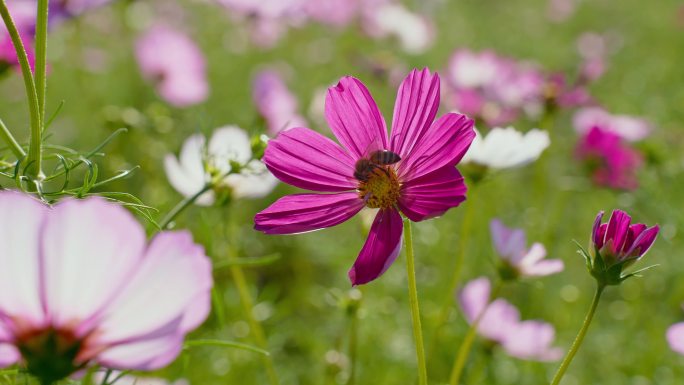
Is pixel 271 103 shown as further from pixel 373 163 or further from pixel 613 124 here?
pixel 373 163

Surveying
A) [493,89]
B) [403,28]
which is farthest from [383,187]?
[403,28]

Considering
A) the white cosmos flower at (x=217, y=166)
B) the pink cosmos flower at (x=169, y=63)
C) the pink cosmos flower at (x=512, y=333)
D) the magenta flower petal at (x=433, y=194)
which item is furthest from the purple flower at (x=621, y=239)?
the pink cosmos flower at (x=169, y=63)

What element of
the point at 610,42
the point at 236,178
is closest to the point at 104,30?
the point at 610,42

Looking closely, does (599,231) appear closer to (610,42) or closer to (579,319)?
(579,319)

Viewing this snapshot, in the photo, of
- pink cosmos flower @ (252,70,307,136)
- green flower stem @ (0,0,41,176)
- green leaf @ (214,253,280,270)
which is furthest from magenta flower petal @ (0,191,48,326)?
pink cosmos flower @ (252,70,307,136)

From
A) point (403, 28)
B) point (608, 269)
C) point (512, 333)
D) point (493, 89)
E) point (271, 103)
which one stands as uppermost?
point (403, 28)

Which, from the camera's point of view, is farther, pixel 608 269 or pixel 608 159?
pixel 608 159

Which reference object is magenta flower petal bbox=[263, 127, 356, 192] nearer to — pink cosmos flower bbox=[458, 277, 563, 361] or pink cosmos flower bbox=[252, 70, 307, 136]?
pink cosmos flower bbox=[458, 277, 563, 361]

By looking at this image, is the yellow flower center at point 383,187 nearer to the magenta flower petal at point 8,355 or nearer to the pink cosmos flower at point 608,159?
the magenta flower petal at point 8,355
